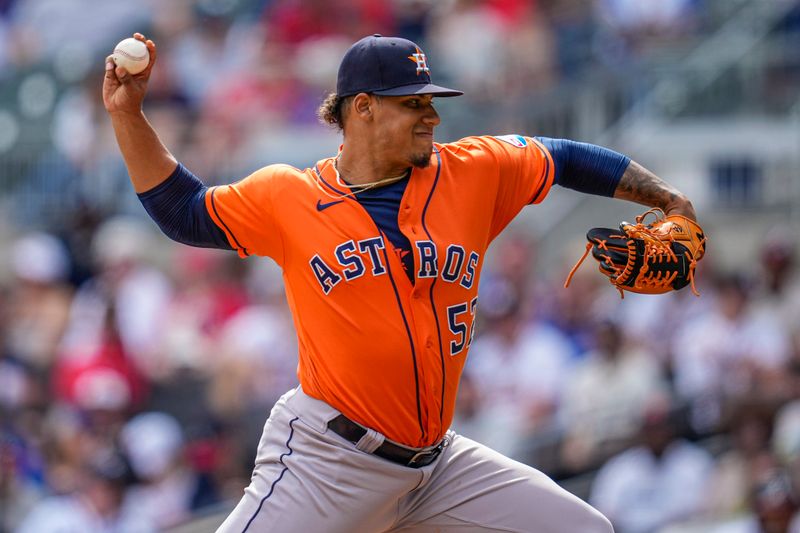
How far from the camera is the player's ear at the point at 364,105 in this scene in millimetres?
4340

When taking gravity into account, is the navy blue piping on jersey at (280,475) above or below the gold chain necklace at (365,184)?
below

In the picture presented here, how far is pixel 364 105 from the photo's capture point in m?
4.36

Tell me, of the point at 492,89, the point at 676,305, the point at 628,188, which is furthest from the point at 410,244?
the point at 492,89

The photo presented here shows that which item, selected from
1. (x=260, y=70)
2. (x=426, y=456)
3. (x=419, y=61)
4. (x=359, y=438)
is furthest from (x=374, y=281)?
(x=260, y=70)

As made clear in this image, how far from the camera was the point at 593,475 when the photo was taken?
7598 millimetres

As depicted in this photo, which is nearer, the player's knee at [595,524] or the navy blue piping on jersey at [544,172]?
the player's knee at [595,524]

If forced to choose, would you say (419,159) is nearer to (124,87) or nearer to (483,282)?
(124,87)

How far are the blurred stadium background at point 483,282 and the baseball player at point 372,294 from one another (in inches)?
96.6

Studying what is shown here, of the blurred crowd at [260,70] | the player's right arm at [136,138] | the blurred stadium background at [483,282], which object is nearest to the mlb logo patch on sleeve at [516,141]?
the player's right arm at [136,138]

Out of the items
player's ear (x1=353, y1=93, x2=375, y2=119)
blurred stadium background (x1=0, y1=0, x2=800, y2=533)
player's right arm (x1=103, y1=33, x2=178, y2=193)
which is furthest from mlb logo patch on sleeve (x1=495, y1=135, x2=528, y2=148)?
blurred stadium background (x1=0, y1=0, x2=800, y2=533)

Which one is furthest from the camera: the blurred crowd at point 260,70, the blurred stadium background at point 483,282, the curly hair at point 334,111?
the blurred crowd at point 260,70

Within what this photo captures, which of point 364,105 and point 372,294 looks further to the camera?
point 364,105

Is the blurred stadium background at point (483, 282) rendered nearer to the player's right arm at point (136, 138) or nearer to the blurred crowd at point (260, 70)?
the blurred crowd at point (260, 70)

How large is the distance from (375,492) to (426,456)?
0.21m
